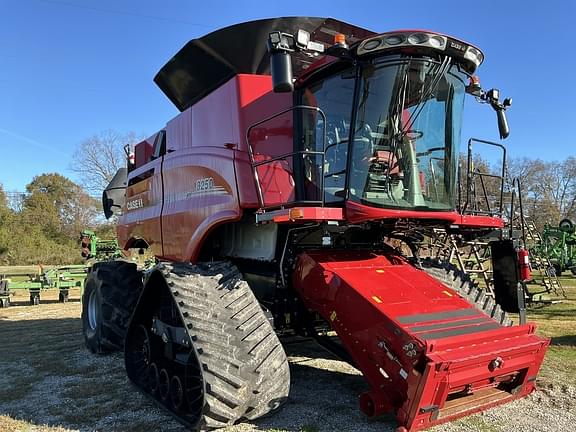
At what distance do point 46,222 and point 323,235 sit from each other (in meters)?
44.4

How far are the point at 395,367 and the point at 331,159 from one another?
74.8 inches

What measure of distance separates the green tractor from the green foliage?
29.7 meters

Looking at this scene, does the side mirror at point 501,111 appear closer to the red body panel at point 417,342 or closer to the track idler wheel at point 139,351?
the red body panel at point 417,342

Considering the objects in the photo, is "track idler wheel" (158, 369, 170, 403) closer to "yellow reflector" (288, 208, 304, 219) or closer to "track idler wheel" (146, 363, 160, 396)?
"track idler wheel" (146, 363, 160, 396)

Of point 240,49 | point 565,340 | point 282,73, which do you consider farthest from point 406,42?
point 565,340

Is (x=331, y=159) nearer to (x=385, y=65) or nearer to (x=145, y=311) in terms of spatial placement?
(x=385, y=65)

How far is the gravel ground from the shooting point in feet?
13.8

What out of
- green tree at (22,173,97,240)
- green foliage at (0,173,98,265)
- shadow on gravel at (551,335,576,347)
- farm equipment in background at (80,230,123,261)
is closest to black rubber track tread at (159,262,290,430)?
shadow on gravel at (551,335,576,347)

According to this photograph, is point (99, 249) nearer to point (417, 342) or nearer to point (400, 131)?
point (400, 131)

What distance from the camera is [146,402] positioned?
4.96 meters

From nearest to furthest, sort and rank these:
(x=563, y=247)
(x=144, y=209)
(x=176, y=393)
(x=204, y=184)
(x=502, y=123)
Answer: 1. (x=176, y=393)
2. (x=502, y=123)
3. (x=204, y=184)
4. (x=144, y=209)
5. (x=563, y=247)

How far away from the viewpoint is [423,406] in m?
3.54

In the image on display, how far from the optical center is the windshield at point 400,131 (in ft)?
14.4

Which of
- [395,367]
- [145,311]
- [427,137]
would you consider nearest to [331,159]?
[427,137]
